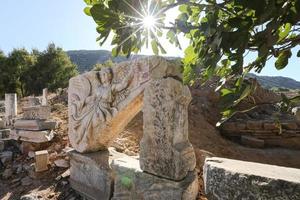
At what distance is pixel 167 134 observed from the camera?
3117 mm

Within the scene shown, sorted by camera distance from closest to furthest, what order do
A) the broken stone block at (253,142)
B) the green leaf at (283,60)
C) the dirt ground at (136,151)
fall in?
the green leaf at (283,60), the dirt ground at (136,151), the broken stone block at (253,142)

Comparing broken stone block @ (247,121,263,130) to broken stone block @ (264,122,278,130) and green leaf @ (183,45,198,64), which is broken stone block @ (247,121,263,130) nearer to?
broken stone block @ (264,122,278,130)

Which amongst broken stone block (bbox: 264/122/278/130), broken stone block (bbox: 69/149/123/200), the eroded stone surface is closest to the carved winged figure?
the eroded stone surface

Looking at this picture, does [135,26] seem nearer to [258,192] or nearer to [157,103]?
[258,192]

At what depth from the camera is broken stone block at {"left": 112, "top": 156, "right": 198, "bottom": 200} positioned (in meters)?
2.97

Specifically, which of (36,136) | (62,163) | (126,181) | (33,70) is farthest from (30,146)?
(33,70)

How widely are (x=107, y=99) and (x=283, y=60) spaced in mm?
3091

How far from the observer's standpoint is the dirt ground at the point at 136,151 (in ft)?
15.5

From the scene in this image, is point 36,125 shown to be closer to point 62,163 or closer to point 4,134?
point 62,163

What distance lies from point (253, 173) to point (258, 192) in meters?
0.14

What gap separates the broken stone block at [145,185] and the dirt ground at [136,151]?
0.53m

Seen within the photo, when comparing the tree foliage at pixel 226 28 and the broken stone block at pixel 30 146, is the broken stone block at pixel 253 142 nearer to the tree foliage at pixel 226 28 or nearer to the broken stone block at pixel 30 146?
the broken stone block at pixel 30 146

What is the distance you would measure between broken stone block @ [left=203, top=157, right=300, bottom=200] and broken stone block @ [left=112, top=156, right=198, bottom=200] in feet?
3.19

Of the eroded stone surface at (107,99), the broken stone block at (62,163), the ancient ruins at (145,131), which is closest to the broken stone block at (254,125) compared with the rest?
the ancient ruins at (145,131)
